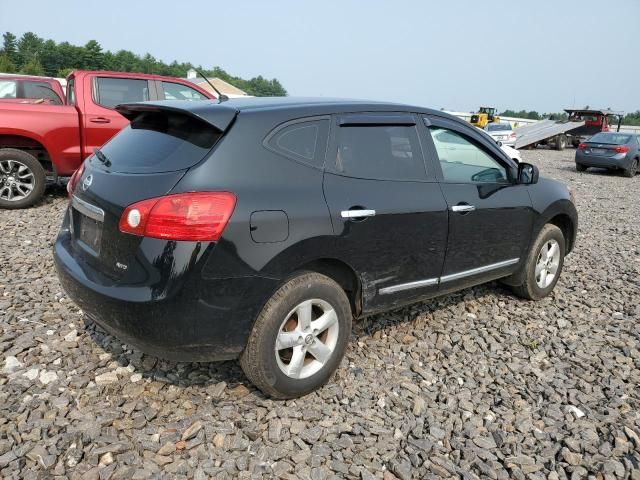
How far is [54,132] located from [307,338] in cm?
598

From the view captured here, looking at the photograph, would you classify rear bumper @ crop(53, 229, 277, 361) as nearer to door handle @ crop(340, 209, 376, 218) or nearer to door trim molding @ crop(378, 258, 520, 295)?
door handle @ crop(340, 209, 376, 218)

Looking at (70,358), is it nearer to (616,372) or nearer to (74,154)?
(616,372)

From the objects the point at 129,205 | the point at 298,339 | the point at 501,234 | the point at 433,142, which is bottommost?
the point at 298,339

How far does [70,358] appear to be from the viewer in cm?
334

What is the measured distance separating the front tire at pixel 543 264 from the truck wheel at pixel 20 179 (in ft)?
21.2

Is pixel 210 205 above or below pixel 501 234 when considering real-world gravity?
above

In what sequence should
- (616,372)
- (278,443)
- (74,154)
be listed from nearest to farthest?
(278,443) → (616,372) → (74,154)

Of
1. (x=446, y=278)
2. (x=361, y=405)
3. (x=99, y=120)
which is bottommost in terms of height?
(x=361, y=405)

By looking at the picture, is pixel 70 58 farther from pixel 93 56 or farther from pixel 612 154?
pixel 612 154

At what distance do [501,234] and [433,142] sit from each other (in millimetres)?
1009

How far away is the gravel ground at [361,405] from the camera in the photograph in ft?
8.27

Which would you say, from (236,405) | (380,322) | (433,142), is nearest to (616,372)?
(380,322)

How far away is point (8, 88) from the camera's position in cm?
875

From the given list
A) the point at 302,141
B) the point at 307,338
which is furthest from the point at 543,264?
the point at 302,141
